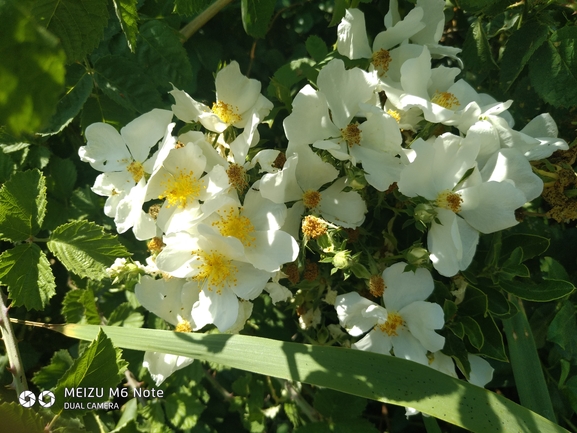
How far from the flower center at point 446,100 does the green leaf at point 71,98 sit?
0.85 m

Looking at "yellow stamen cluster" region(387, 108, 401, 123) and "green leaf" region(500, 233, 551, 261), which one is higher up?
"yellow stamen cluster" region(387, 108, 401, 123)

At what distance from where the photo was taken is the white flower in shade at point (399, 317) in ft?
3.30

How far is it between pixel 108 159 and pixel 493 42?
1266 mm

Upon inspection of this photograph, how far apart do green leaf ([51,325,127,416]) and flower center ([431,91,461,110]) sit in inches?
35.3

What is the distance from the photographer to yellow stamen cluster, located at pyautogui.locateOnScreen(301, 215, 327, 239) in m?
0.91

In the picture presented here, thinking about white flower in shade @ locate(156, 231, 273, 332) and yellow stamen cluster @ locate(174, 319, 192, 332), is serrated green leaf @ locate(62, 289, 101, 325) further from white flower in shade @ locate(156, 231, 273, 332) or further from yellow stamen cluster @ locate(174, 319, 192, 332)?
white flower in shade @ locate(156, 231, 273, 332)

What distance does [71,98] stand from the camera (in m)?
1.22

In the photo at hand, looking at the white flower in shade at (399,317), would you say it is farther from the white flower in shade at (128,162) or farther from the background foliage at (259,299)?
the white flower in shade at (128,162)

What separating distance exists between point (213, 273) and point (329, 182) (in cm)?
31

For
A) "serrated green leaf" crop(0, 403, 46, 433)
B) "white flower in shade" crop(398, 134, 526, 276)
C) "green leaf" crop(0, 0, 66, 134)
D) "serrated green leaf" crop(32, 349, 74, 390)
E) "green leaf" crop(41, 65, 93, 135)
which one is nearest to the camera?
"green leaf" crop(0, 0, 66, 134)

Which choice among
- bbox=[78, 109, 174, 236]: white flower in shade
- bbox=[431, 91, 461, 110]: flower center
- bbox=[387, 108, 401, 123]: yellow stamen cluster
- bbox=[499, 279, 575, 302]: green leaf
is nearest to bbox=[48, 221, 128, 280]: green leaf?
bbox=[78, 109, 174, 236]: white flower in shade

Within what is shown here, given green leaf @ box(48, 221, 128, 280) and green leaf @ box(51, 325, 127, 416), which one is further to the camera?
green leaf @ box(48, 221, 128, 280)

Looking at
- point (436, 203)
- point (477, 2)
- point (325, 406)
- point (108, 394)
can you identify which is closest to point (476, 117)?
point (436, 203)

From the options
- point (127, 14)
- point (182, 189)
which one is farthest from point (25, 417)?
point (127, 14)
